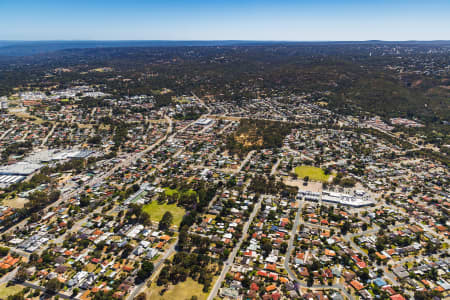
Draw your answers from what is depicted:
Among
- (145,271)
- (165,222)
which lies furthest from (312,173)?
(145,271)

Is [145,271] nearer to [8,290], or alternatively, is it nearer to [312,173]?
[8,290]

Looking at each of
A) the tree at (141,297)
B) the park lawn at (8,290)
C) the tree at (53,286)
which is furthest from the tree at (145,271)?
the park lawn at (8,290)

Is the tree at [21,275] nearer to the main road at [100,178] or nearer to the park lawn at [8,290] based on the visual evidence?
the park lawn at [8,290]

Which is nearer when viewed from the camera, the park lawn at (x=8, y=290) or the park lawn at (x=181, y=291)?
the park lawn at (x=181, y=291)

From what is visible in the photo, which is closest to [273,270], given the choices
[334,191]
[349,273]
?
[349,273]

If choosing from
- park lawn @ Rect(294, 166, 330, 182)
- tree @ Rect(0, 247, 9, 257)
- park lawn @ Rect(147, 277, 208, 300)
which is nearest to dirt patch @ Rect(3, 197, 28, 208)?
tree @ Rect(0, 247, 9, 257)

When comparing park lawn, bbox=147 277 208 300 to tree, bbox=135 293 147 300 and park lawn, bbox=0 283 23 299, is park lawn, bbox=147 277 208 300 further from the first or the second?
park lawn, bbox=0 283 23 299

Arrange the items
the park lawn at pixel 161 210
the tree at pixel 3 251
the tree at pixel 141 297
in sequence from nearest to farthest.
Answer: the tree at pixel 141 297 < the tree at pixel 3 251 < the park lawn at pixel 161 210
